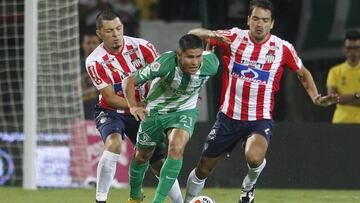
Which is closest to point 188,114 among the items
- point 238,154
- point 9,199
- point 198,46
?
point 198,46

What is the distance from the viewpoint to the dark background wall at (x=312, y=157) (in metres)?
13.5

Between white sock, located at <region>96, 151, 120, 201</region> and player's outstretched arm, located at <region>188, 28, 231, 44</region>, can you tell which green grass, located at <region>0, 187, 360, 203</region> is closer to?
white sock, located at <region>96, 151, 120, 201</region>

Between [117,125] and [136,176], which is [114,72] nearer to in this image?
[117,125]

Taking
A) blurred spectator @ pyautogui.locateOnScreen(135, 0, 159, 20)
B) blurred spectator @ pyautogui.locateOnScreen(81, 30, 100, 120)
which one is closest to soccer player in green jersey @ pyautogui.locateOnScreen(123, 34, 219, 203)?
blurred spectator @ pyautogui.locateOnScreen(81, 30, 100, 120)

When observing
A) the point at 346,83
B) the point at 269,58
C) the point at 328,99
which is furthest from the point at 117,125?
the point at 346,83

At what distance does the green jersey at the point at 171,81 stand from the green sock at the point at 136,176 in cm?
61

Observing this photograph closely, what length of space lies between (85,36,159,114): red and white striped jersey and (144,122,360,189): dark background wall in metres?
3.76

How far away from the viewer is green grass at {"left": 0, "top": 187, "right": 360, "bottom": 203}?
39.1 feet

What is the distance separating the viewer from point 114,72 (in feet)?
33.3

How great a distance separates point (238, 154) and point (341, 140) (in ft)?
4.22

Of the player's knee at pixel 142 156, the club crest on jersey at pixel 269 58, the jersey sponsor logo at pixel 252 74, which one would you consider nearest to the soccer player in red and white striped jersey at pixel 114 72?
the player's knee at pixel 142 156

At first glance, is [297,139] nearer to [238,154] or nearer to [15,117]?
[238,154]

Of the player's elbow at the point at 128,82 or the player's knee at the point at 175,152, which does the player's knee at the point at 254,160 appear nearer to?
the player's knee at the point at 175,152

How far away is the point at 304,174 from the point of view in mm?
13617
